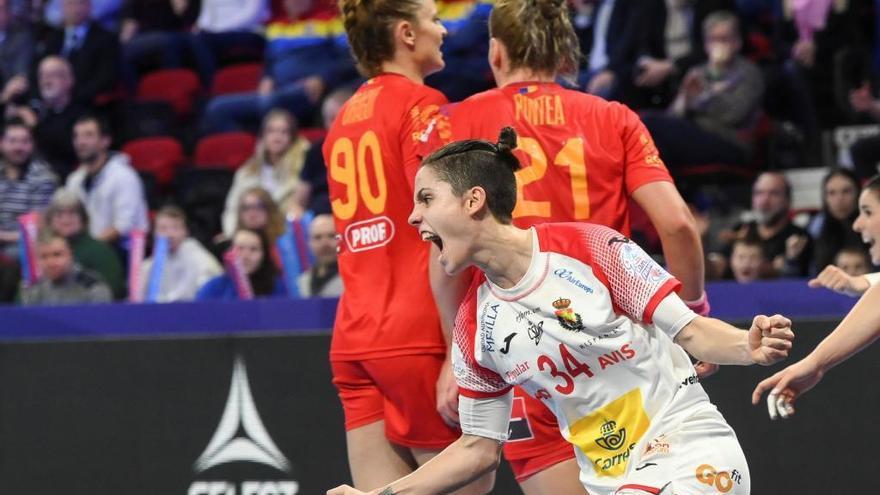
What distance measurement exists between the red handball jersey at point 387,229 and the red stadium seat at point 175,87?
7.50 metres

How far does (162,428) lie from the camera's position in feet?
19.3

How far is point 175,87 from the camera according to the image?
11.2 metres

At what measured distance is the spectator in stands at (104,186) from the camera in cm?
952

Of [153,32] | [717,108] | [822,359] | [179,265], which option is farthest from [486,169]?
[153,32]

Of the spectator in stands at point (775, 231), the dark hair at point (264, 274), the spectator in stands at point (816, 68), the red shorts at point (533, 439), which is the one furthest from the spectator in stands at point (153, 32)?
the red shorts at point (533, 439)

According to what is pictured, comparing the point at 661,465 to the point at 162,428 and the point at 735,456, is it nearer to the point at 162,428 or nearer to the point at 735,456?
the point at 735,456

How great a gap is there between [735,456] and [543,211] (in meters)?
0.96

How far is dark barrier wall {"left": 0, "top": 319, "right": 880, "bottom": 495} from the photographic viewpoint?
566cm

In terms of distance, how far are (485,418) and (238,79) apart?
8273 mm

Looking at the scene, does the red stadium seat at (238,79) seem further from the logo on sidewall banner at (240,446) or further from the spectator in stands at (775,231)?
the logo on sidewall banner at (240,446)

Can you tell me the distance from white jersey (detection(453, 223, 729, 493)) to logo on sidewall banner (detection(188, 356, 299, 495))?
2.63 metres

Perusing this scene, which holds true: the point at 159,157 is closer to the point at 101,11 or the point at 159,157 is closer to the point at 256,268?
the point at 101,11

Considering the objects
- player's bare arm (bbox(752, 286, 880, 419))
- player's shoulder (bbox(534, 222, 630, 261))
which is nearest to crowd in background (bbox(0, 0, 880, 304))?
player's bare arm (bbox(752, 286, 880, 419))

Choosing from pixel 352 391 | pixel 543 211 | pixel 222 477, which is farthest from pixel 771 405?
pixel 222 477
